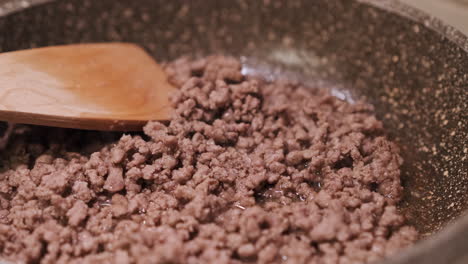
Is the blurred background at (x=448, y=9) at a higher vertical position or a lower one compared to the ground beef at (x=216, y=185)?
higher

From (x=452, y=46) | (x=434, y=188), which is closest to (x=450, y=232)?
(x=434, y=188)

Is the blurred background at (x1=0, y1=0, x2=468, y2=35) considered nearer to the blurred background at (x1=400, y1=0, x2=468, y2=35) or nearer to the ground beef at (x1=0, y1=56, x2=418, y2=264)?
the blurred background at (x1=400, y1=0, x2=468, y2=35)


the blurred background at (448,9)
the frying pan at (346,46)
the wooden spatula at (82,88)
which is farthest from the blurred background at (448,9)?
the wooden spatula at (82,88)

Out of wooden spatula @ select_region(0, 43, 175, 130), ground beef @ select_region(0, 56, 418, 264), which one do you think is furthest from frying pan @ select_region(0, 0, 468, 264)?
wooden spatula @ select_region(0, 43, 175, 130)

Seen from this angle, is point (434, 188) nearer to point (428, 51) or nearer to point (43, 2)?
point (428, 51)

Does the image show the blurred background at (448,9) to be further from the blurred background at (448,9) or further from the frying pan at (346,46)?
the frying pan at (346,46)
